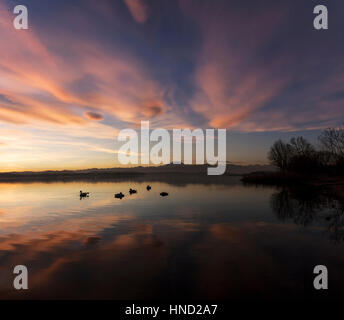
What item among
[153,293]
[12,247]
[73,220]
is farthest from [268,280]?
[73,220]

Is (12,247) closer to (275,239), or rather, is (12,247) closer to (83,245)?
(83,245)

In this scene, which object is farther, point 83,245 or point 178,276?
point 83,245

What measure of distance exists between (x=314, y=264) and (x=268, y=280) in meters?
4.09

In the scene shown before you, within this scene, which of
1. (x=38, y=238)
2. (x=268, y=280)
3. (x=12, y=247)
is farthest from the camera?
(x=38, y=238)

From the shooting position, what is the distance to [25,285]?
1090 cm

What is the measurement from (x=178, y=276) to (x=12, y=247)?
44.1 ft

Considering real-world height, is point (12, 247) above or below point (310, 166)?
below

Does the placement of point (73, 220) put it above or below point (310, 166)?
below
